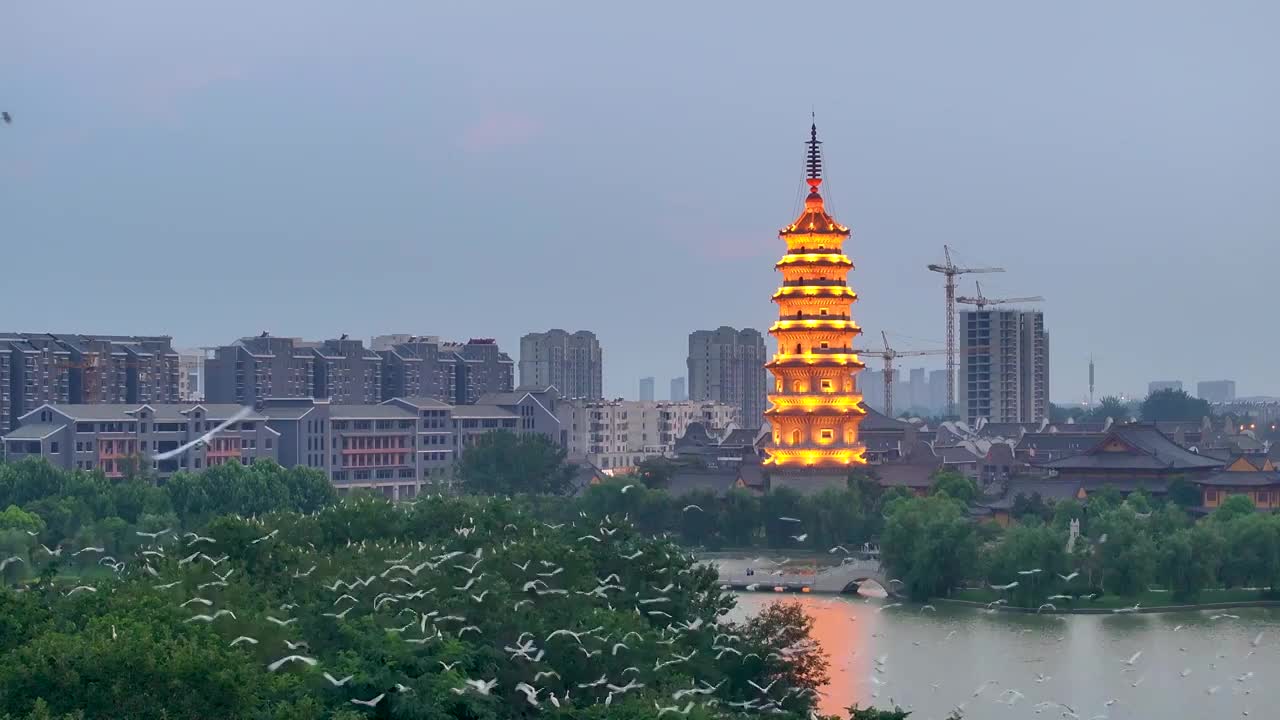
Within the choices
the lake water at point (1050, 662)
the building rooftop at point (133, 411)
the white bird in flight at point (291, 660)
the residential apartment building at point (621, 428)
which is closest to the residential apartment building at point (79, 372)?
the building rooftop at point (133, 411)

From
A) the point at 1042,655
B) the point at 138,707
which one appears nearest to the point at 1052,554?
the point at 1042,655

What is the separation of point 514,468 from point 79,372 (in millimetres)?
17890

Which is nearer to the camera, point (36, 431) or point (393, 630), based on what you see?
point (393, 630)

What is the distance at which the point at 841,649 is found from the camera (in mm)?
34344

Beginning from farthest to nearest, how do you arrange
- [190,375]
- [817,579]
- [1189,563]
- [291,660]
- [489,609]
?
1. [190,375]
2. [817,579]
3. [1189,563]
4. [489,609]
5. [291,660]

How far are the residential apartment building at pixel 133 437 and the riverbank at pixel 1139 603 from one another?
83.5 feet

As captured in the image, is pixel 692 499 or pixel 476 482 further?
pixel 476 482

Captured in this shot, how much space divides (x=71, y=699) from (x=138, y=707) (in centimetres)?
56

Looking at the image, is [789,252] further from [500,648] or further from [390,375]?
[500,648]

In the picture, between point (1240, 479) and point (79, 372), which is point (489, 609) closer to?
point (1240, 479)

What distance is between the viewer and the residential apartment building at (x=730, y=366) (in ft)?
363

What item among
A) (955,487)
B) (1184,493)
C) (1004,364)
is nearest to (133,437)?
(955,487)

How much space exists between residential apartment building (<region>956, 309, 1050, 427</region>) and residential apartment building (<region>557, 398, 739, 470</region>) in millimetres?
11653

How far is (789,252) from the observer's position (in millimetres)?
57000
